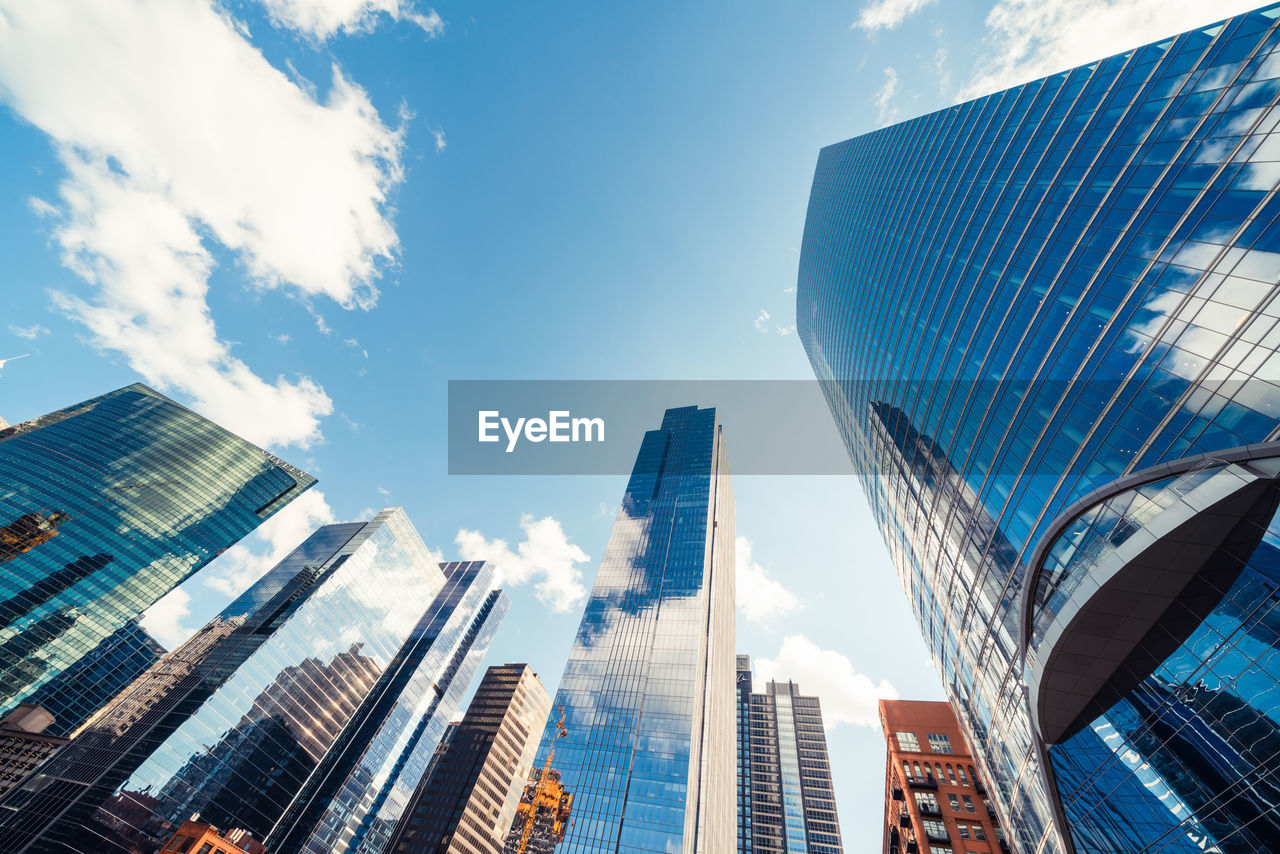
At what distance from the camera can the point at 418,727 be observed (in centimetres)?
14475

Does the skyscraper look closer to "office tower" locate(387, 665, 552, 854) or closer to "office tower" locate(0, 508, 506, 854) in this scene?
"office tower" locate(387, 665, 552, 854)

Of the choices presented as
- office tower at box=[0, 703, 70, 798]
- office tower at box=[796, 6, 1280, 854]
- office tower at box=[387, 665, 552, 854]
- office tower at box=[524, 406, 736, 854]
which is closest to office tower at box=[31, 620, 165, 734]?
office tower at box=[0, 703, 70, 798]

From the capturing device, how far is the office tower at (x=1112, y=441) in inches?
827

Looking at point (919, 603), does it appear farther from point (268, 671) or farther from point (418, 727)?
point (418, 727)

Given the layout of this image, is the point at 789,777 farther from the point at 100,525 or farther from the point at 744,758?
→ the point at 100,525

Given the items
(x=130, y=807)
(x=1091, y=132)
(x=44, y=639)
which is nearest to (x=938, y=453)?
(x=1091, y=132)

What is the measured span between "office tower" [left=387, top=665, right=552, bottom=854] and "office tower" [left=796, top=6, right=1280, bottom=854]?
117 m

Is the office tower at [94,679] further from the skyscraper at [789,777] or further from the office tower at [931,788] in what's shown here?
the skyscraper at [789,777]

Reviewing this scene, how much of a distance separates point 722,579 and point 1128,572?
383ft

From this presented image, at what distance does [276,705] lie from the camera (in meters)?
101

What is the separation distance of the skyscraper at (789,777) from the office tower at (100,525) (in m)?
152

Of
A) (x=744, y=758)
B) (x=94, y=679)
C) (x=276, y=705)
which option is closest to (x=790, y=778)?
(x=744, y=758)

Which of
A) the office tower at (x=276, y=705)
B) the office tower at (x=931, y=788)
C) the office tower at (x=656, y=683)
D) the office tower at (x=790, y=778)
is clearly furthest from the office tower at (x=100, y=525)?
the office tower at (x=790, y=778)

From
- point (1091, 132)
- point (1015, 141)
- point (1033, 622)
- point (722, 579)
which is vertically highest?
point (722, 579)
